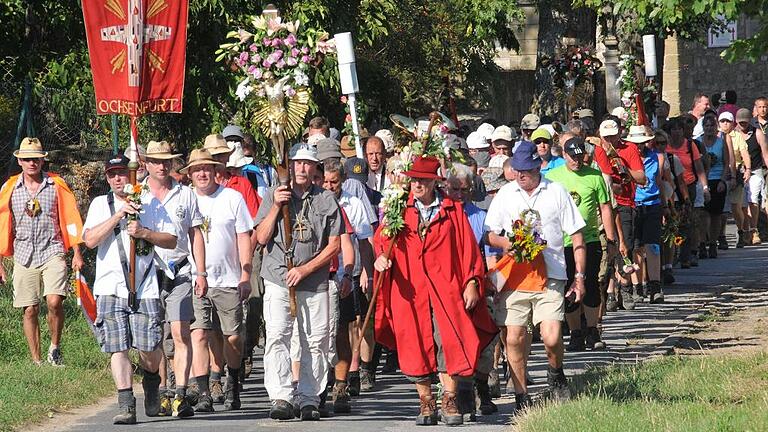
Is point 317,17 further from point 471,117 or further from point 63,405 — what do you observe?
point 471,117

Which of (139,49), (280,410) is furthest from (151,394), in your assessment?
(139,49)

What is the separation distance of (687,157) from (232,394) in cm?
1114

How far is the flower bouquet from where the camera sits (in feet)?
39.0

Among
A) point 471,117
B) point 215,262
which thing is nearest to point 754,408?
point 215,262

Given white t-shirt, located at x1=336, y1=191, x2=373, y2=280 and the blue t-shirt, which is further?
the blue t-shirt

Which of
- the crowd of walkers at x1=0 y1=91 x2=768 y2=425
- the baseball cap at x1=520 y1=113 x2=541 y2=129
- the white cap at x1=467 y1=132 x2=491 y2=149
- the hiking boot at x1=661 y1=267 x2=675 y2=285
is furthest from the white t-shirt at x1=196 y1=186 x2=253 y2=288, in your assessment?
the hiking boot at x1=661 y1=267 x2=675 y2=285

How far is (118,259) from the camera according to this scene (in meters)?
12.1

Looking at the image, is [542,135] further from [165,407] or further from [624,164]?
[165,407]

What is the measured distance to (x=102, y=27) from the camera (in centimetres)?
1577

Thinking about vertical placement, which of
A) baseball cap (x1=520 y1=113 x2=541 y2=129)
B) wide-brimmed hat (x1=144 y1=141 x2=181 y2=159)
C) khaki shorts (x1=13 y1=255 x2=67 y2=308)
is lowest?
khaki shorts (x1=13 y1=255 x2=67 y2=308)

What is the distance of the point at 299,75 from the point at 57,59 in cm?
949

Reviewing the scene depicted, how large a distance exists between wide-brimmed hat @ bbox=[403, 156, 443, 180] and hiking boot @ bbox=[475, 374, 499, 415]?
1.57 m

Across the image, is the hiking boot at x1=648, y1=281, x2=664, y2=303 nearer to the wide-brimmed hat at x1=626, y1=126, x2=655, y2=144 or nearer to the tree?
the wide-brimmed hat at x1=626, y1=126, x2=655, y2=144

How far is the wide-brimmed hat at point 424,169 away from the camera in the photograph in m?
11.8
